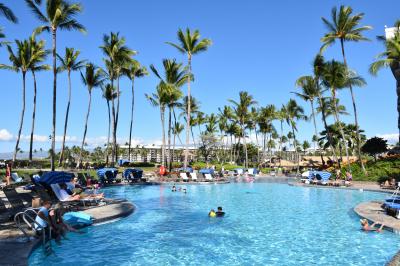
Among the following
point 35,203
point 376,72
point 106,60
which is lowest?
point 35,203

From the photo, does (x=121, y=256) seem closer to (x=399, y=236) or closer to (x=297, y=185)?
(x=399, y=236)

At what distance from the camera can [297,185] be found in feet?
96.6

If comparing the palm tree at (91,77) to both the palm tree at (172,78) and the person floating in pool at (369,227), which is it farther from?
the person floating in pool at (369,227)

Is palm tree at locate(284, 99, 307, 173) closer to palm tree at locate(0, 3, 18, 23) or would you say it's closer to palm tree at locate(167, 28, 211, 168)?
palm tree at locate(167, 28, 211, 168)

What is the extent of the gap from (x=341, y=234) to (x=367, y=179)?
65.3 ft

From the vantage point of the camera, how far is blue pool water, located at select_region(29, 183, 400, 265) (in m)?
8.70

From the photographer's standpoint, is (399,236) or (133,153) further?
(133,153)

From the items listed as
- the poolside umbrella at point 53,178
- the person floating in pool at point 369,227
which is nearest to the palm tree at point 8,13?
the poolside umbrella at point 53,178

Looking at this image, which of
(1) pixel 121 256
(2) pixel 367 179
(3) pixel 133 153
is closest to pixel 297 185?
(2) pixel 367 179

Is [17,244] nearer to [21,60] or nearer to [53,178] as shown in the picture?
[53,178]

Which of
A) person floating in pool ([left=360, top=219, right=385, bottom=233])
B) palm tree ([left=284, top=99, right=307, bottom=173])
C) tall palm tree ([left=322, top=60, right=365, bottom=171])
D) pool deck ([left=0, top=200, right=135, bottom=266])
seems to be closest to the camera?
pool deck ([left=0, top=200, right=135, bottom=266])

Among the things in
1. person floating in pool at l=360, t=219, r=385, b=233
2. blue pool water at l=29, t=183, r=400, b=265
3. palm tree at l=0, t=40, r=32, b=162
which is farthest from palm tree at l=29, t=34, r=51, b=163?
person floating in pool at l=360, t=219, r=385, b=233

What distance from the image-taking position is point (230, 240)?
10820 mm

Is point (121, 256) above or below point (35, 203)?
below
